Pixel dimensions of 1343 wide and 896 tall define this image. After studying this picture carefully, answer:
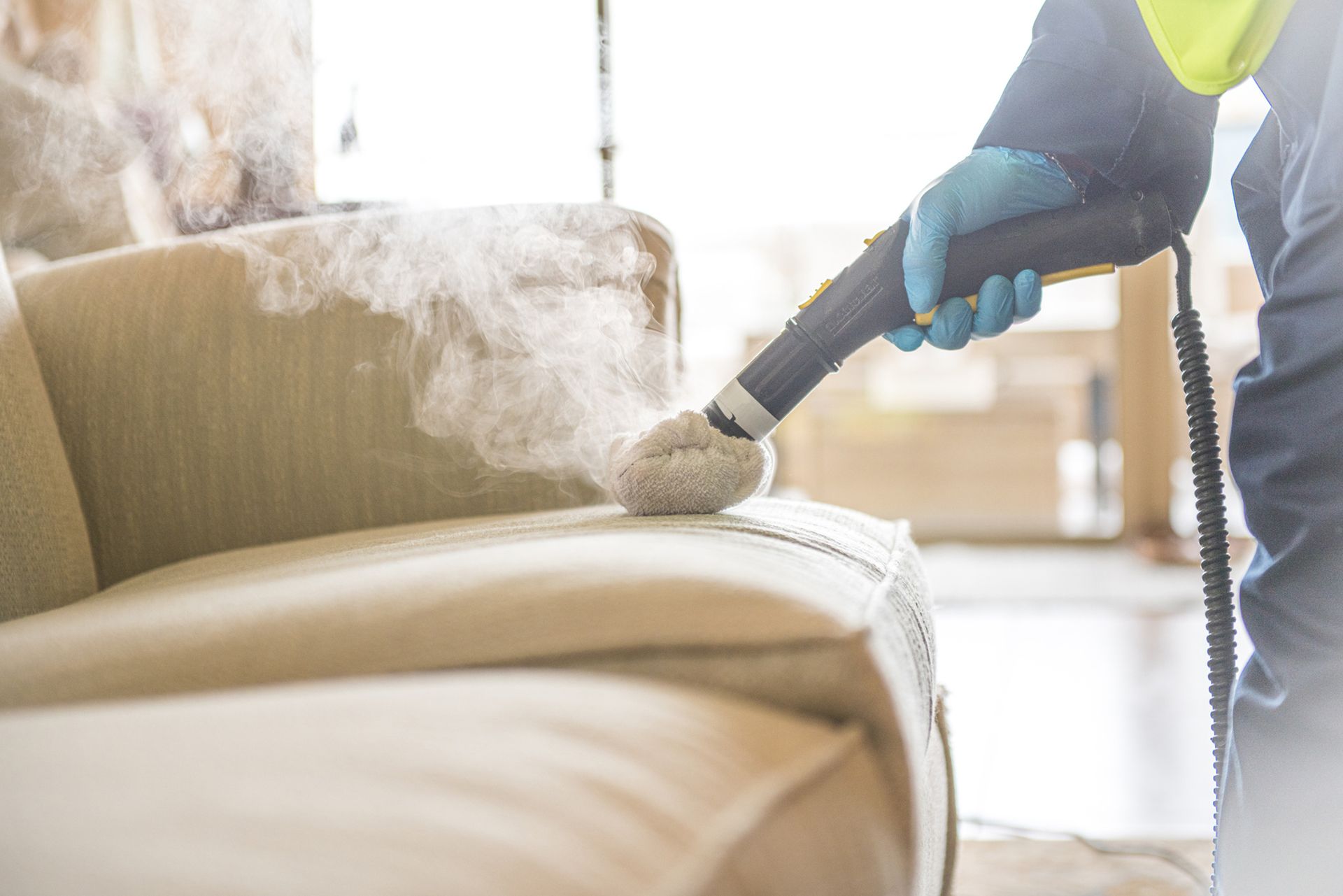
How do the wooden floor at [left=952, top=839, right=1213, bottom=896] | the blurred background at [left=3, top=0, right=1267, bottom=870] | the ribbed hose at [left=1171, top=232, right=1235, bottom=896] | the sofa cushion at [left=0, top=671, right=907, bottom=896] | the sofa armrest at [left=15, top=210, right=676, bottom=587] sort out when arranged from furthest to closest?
the blurred background at [left=3, top=0, right=1267, bottom=870] → the wooden floor at [left=952, top=839, right=1213, bottom=896] → the sofa armrest at [left=15, top=210, right=676, bottom=587] → the ribbed hose at [left=1171, top=232, right=1235, bottom=896] → the sofa cushion at [left=0, top=671, right=907, bottom=896]

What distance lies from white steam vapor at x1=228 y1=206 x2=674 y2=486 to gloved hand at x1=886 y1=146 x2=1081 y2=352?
286mm

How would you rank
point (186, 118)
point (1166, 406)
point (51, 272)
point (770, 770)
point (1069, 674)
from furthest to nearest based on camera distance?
point (1166, 406) < point (186, 118) < point (1069, 674) < point (51, 272) < point (770, 770)

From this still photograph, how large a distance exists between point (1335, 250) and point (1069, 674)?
5.16 feet

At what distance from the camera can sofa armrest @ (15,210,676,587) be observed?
1062 mm

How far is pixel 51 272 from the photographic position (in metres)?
1.15

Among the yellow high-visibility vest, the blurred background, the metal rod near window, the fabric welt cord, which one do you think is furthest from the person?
the metal rod near window

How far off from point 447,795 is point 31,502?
768 millimetres

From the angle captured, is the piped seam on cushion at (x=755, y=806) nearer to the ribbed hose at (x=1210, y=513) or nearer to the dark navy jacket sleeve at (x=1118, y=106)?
the ribbed hose at (x=1210, y=513)

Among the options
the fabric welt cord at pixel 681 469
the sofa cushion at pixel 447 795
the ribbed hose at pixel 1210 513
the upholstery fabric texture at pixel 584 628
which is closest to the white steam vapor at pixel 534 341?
the fabric welt cord at pixel 681 469

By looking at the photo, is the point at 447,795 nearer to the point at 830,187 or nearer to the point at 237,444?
the point at 237,444

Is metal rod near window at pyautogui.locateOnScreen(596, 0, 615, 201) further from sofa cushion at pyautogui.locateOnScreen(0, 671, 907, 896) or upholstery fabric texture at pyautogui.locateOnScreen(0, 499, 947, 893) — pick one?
sofa cushion at pyautogui.locateOnScreen(0, 671, 907, 896)

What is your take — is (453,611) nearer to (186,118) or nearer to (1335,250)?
(1335,250)

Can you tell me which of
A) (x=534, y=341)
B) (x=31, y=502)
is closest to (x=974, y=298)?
(x=534, y=341)

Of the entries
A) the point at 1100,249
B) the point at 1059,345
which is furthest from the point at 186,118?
the point at 1059,345
